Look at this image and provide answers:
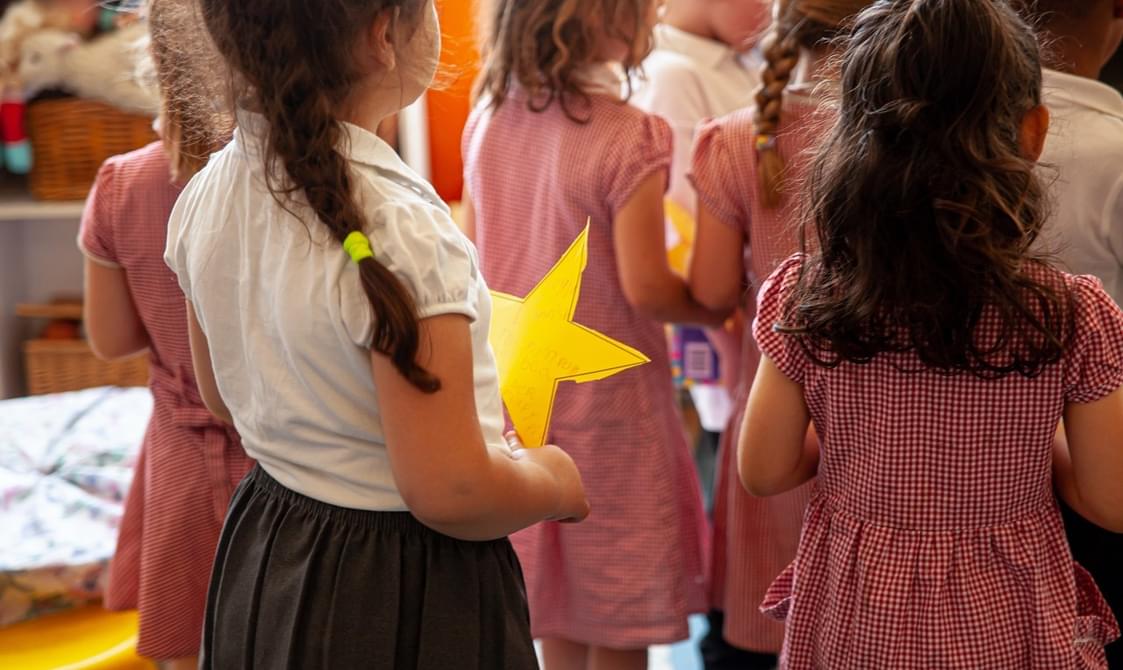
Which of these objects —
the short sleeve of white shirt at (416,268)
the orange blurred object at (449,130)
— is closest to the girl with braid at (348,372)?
the short sleeve of white shirt at (416,268)

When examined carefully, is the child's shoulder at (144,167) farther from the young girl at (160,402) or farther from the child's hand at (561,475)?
the child's hand at (561,475)

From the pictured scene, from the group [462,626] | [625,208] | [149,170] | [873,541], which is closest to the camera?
[462,626]

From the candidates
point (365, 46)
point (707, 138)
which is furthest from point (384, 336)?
point (707, 138)

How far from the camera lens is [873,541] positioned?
3.51ft

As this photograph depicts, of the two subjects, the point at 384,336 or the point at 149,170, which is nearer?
the point at 384,336

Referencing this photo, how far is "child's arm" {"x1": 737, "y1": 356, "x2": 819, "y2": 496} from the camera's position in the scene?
1.07 meters

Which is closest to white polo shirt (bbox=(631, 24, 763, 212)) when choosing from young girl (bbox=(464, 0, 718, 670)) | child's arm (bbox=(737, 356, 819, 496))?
young girl (bbox=(464, 0, 718, 670))

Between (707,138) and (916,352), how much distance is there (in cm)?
56

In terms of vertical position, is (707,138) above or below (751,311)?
above

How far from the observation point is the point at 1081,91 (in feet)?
3.98

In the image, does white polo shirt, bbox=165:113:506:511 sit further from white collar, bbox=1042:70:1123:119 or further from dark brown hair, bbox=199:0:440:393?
white collar, bbox=1042:70:1123:119

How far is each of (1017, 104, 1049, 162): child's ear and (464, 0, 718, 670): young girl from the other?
1.70ft

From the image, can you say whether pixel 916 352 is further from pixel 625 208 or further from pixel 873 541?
pixel 625 208

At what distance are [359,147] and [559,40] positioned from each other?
0.60 m
